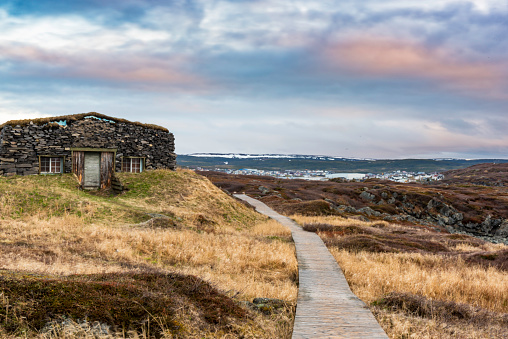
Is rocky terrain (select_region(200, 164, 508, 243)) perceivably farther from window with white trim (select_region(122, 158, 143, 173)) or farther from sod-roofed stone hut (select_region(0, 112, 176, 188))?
sod-roofed stone hut (select_region(0, 112, 176, 188))

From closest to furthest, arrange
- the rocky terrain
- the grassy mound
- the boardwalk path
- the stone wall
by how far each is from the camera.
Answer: the boardwalk path → the grassy mound → the stone wall → the rocky terrain

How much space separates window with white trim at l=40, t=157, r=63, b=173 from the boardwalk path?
22.0 metres

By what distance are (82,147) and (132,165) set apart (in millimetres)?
4427

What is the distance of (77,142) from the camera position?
26438mm

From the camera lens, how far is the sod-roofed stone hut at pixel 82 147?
80.0 ft

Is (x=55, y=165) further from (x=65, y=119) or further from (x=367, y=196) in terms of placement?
(x=367, y=196)

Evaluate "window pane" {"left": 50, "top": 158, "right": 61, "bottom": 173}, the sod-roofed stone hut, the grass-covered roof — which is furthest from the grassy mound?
the grass-covered roof

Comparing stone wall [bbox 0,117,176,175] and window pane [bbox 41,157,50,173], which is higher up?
stone wall [bbox 0,117,176,175]

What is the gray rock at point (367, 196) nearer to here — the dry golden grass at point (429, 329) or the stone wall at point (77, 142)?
the stone wall at point (77, 142)

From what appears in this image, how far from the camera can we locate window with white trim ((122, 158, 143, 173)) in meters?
29.1

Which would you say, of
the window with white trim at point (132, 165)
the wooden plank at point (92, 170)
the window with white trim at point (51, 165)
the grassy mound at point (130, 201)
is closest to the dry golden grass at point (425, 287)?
the grassy mound at point (130, 201)

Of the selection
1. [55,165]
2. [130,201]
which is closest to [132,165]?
[55,165]

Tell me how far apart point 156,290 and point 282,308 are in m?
2.83

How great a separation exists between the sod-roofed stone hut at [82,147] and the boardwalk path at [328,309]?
833 inches
